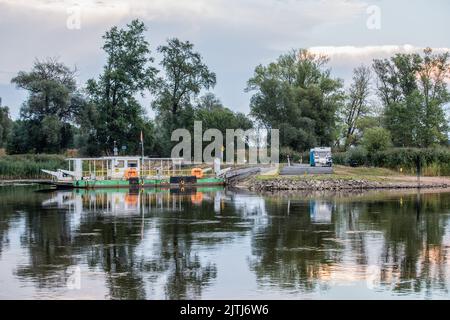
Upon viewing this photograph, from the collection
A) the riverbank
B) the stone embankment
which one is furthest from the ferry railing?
the stone embankment

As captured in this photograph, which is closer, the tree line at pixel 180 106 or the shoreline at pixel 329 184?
the shoreline at pixel 329 184

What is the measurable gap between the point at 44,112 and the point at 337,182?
42056mm

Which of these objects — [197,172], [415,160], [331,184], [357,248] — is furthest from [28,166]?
[357,248]

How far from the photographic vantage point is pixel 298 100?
110625 mm

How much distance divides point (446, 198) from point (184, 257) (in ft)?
112

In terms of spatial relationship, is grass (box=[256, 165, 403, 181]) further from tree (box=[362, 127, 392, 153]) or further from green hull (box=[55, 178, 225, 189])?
green hull (box=[55, 178, 225, 189])

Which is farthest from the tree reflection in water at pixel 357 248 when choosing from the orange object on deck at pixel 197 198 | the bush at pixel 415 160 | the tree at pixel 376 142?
the tree at pixel 376 142

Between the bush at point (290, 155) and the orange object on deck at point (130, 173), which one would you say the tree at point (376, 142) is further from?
the orange object on deck at point (130, 173)

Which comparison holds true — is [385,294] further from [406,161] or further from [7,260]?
[406,161]

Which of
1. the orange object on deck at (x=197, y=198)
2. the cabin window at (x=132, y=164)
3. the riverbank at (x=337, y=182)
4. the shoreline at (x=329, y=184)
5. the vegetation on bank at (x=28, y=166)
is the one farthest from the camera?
the vegetation on bank at (x=28, y=166)

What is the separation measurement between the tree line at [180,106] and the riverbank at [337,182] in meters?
12.3

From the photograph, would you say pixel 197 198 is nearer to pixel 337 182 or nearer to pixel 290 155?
pixel 337 182

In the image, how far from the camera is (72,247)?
30828 millimetres

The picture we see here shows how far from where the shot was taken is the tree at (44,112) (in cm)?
9456
